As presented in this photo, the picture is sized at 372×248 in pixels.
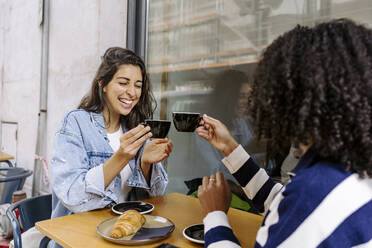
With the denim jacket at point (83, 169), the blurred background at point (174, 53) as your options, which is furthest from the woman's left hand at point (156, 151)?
the blurred background at point (174, 53)

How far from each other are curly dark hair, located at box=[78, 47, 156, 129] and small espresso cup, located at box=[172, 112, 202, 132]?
1.98 ft

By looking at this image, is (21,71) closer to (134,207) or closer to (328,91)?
(134,207)

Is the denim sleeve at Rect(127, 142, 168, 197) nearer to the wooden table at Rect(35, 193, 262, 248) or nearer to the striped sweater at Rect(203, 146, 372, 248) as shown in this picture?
the wooden table at Rect(35, 193, 262, 248)

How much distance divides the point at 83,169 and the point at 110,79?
22.1 inches

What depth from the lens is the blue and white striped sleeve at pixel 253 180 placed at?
1228mm

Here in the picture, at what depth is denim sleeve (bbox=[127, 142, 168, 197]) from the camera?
1690 millimetres

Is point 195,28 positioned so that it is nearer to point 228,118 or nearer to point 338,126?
point 228,118

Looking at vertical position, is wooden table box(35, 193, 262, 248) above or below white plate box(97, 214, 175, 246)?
below

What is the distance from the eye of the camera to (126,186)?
1.74 meters

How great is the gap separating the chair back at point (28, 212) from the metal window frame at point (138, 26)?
61.8 inches

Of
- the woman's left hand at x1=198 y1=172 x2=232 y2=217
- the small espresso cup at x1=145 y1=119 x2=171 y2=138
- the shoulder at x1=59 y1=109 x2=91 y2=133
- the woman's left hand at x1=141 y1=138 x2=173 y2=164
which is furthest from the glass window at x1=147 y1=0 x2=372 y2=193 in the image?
the shoulder at x1=59 y1=109 x2=91 y2=133

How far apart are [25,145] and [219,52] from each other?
361 cm

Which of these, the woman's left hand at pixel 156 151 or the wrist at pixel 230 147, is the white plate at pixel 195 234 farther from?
the woman's left hand at pixel 156 151

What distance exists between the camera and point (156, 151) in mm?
1624
